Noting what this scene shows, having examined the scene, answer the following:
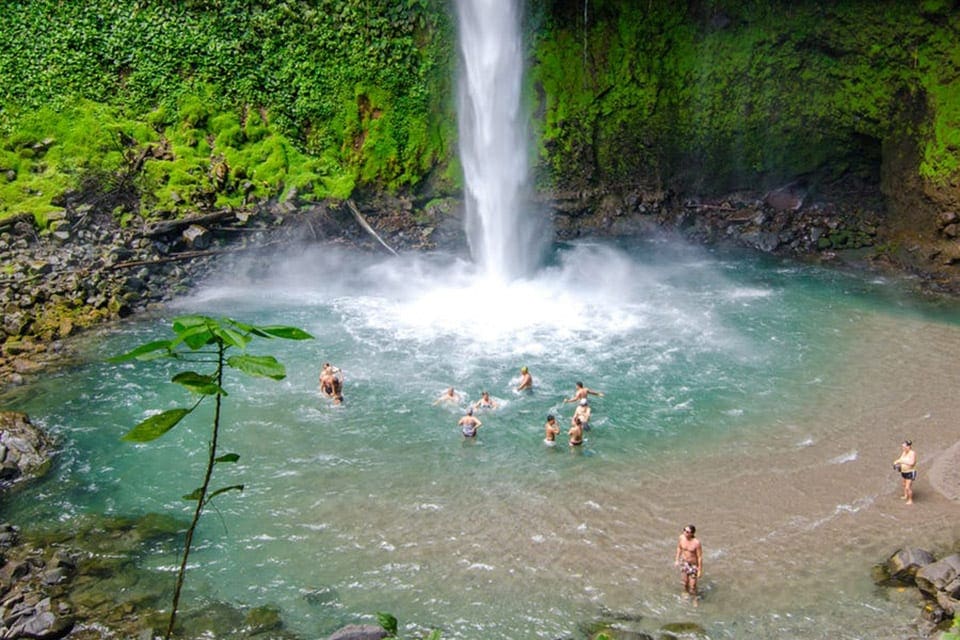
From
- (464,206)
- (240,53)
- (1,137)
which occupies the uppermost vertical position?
(240,53)

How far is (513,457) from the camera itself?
44.0 ft

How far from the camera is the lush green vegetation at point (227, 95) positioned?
2286 cm

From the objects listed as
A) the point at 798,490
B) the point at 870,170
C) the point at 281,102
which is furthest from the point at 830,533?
the point at 281,102

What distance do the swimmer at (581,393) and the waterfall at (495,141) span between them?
8.22m

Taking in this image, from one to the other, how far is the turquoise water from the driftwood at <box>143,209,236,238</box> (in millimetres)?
2249

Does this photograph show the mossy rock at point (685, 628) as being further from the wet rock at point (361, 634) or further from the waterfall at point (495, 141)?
the waterfall at point (495, 141)

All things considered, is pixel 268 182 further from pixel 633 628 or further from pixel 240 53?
pixel 633 628

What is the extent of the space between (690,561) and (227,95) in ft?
69.7

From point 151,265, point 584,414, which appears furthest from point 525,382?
point 151,265

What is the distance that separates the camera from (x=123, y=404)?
15336 mm

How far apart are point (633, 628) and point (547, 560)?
1737 millimetres

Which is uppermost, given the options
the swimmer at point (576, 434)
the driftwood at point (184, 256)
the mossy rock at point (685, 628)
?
the driftwood at point (184, 256)

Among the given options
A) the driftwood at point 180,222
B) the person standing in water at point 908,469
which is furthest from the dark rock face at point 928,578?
the driftwood at point 180,222

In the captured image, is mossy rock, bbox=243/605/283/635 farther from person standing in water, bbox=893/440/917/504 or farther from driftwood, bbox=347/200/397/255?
driftwood, bbox=347/200/397/255
